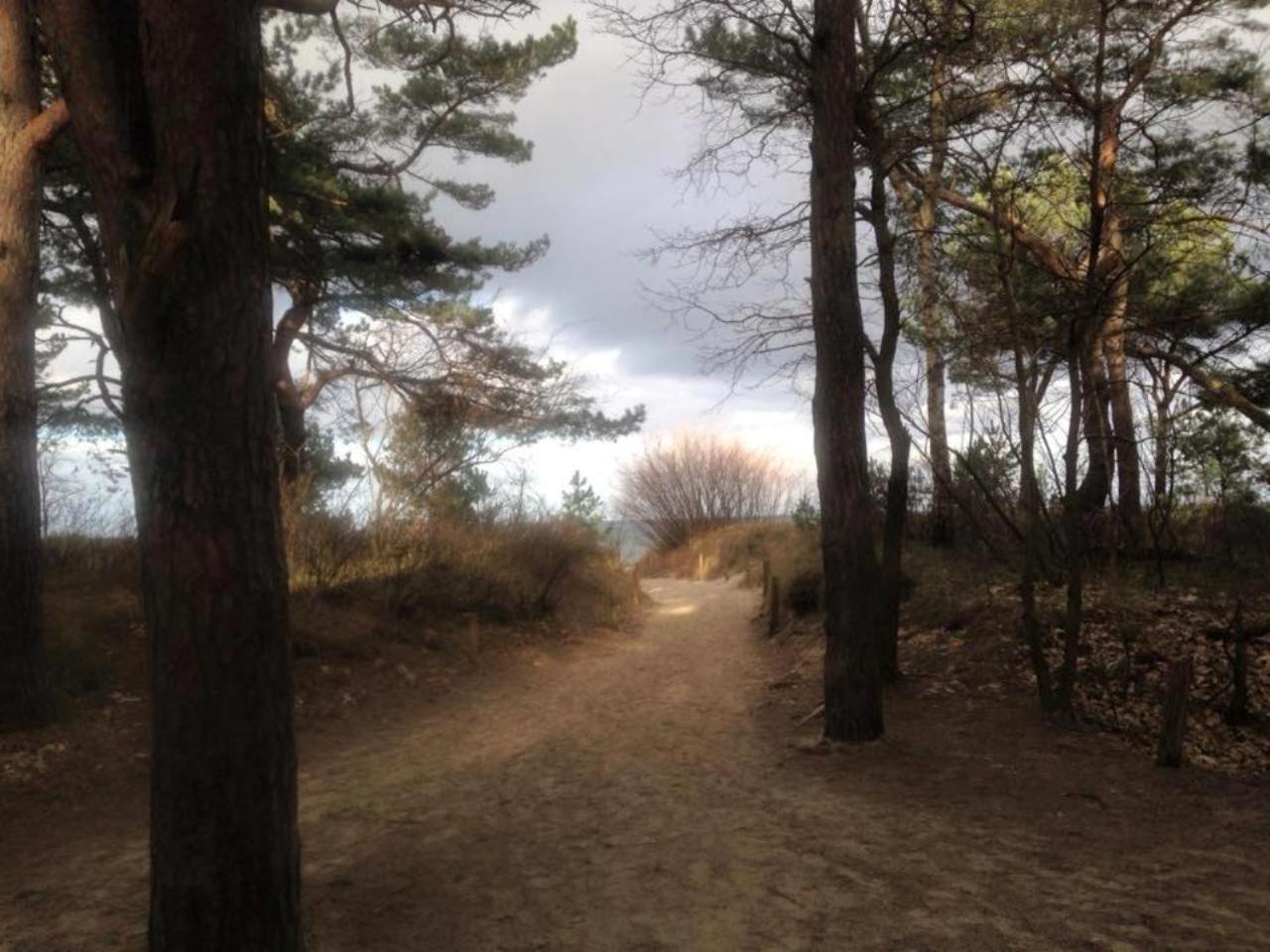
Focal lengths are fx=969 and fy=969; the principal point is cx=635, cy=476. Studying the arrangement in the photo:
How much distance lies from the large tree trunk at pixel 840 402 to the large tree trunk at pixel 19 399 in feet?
21.0

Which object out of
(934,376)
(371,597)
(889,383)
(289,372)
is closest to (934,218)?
(934,376)

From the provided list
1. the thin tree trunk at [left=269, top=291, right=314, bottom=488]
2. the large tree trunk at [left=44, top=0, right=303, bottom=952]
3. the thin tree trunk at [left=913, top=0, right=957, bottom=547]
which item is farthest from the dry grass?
the thin tree trunk at [left=913, top=0, right=957, bottom=547]

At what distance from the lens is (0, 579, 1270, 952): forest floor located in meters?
4.49

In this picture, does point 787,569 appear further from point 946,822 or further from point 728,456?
point 728,456

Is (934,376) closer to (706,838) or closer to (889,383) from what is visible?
(889,383)

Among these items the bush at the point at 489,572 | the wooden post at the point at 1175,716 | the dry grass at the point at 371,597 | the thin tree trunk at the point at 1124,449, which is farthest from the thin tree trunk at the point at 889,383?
the bush at the point at 489,572

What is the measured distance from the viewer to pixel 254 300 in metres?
3.53

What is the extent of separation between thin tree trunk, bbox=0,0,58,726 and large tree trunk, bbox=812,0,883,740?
6.39 m

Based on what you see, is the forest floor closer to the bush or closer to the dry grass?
the dry grass

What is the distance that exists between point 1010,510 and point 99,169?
1044 cm

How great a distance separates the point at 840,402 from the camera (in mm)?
8297

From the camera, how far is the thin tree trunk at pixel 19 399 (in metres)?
7.43

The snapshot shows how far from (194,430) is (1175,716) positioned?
23.7 feet

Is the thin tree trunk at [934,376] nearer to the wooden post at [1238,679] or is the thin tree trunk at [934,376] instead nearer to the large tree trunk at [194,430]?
the wooden post at [1238,679]
